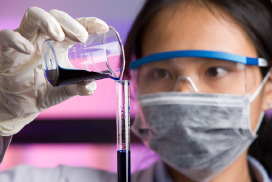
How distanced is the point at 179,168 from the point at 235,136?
297 mm

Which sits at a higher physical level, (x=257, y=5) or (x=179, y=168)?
(x=257, y=5)

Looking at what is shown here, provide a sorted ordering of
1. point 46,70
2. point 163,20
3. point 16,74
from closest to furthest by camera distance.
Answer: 1. point 46,70
2. point 16,74
3. point 163,20

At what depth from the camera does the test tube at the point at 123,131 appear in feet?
3.43

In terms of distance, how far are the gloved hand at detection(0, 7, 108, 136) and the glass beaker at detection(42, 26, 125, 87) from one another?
0.04m

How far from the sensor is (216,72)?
5.66 feet

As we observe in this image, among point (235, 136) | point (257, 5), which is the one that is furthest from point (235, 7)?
point (235, 136)

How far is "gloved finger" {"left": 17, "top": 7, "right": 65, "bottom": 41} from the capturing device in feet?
3.72

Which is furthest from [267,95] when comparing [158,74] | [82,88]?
[82,88]

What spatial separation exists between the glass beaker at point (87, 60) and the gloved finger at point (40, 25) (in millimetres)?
41

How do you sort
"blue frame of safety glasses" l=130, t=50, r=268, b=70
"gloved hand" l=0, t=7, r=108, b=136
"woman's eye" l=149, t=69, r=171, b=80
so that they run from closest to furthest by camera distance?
"gloved hand" l=0, t=7, r=108, b=136 < "blue frame of safety glasses" l=130, t=50, r=268, b=70 < "woman's eye" l=149, t=69, r=171, b=80

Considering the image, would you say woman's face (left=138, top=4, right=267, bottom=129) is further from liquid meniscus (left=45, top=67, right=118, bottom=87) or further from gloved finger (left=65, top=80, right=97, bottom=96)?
liquid meniscus (left=45, top=67, right=118, bottom=87)

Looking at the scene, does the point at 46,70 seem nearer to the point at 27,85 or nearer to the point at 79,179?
the point at 27,85

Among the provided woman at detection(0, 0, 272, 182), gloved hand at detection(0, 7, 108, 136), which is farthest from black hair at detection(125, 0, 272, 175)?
gloved hand at detection(0, 7, 108, 136)

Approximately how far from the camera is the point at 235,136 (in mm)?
1690
